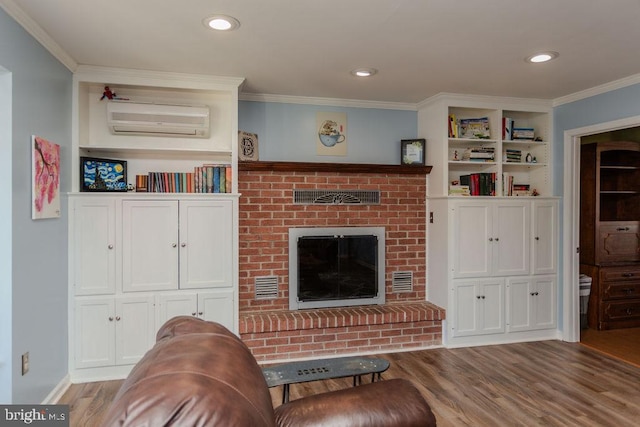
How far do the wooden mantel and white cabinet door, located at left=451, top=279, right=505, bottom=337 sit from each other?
1.16 m

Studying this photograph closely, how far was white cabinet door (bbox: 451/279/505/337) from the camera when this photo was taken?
12.3 feet

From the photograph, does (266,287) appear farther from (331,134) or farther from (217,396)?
(217,396)

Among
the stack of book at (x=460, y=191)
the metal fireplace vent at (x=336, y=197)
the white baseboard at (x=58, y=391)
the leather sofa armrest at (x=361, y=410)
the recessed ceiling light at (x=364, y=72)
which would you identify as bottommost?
the white baseboard at (x=58, y=391)

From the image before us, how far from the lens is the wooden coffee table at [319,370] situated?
2.00 metres

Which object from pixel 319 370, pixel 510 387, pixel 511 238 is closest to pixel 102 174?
pixel 319 370

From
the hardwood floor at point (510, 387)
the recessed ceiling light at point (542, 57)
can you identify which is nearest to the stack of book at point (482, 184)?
the recessed ceiling light at point (542, 57)

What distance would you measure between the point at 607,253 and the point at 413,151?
243 cm

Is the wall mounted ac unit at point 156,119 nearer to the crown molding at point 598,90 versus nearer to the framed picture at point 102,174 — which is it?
the framed picture at point 102,174

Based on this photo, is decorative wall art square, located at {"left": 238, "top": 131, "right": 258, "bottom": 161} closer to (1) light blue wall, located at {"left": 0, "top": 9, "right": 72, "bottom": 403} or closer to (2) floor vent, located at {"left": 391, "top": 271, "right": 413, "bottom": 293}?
(1) light blue wall, located at {"left": 0, "top": 9, "right": 72, "bottom": 403}

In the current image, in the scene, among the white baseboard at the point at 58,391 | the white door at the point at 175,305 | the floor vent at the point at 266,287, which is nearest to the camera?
the white baseboard at the point at 58,391

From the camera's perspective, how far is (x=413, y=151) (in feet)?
13.2

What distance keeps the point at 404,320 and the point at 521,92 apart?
2365 millimetres

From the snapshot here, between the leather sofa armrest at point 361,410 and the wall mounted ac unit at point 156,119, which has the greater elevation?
the wall mounted ac unit at point 156,119

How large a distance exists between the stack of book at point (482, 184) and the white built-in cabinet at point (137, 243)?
2245 mm
